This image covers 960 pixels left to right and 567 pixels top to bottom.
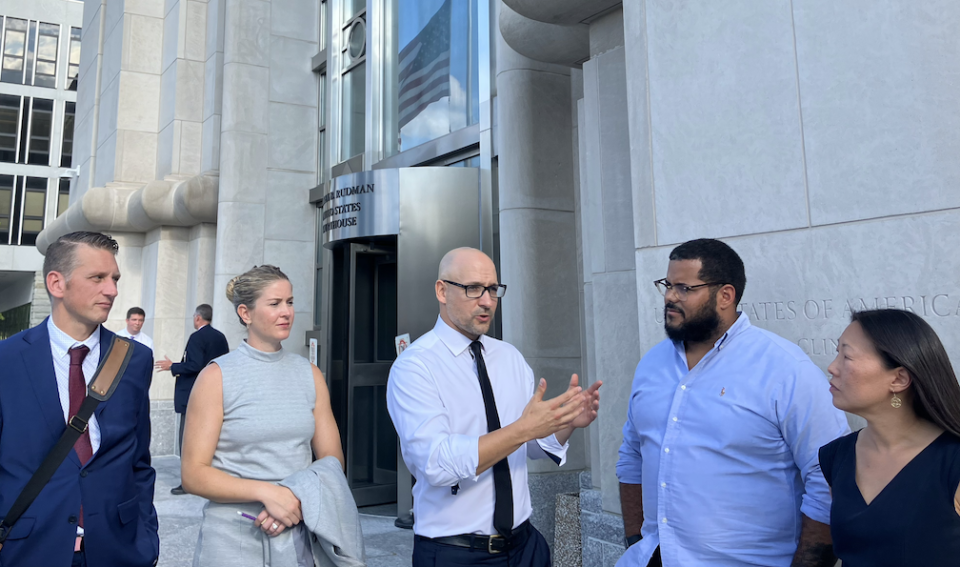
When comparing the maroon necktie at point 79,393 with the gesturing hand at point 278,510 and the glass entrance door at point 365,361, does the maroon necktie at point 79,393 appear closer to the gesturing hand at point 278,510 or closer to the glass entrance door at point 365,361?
the gesturing hand at point 278,510

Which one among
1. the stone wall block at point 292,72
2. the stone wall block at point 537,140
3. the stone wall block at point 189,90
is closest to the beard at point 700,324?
the stone wall block at point 537,140

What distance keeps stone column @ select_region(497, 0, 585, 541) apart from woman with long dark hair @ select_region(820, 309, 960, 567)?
4174mm

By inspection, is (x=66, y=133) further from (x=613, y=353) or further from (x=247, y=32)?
(x=613, y=353)

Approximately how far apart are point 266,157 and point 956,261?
10.9 m

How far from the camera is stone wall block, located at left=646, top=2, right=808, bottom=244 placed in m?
3.18

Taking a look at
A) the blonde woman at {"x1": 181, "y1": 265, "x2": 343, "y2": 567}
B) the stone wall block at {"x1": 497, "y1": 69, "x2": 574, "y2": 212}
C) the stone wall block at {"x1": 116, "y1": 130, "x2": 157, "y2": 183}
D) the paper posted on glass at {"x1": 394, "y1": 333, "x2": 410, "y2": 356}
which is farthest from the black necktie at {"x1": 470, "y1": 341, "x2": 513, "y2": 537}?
the stone wall block at {"x1": 116, "y1": 130, "x2": 157, "y2": 183}

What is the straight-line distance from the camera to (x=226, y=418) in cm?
275

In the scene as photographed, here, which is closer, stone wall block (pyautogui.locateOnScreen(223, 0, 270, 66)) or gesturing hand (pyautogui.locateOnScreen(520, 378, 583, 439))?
gesturing hand (pyautogui.locateOnScreen(520, 378, 583, 439))

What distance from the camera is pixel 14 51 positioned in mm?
32844

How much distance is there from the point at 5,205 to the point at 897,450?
126 feet

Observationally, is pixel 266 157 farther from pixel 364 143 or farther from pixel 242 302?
pixel 242 302

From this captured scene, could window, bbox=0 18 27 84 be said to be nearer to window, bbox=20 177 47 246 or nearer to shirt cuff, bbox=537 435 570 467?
window, bbox=20 177 47 246

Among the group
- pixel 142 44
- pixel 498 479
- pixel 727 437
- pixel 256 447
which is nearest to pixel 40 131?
pixel 142 44

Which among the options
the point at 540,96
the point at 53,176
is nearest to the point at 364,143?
the point at 540,96
